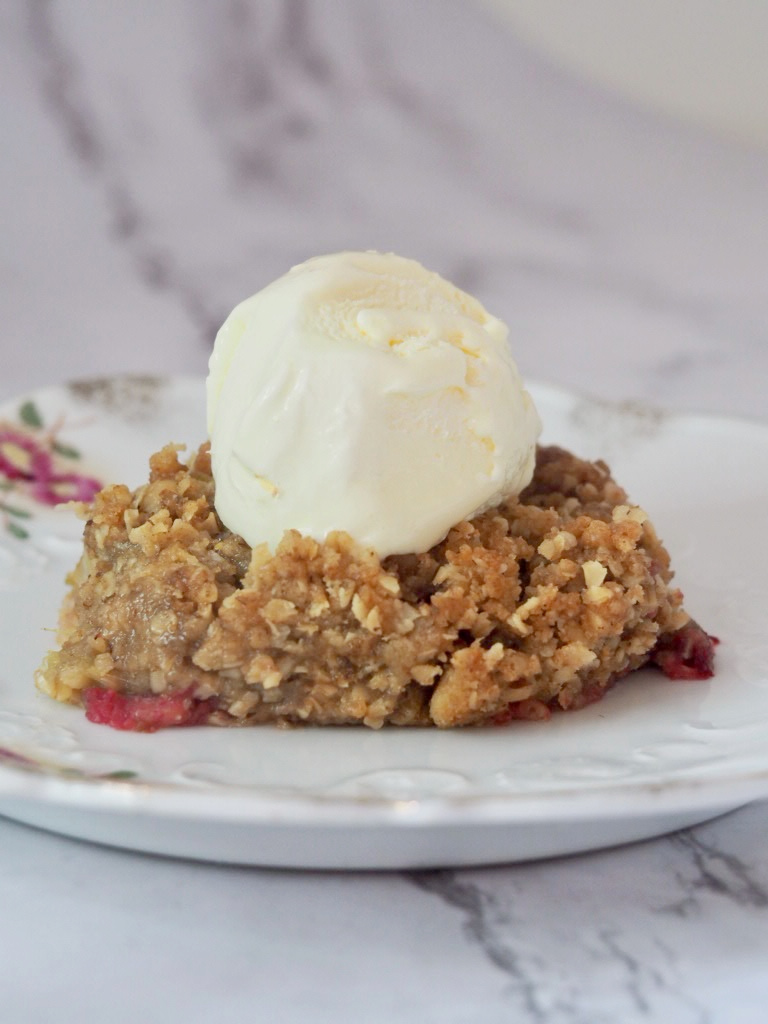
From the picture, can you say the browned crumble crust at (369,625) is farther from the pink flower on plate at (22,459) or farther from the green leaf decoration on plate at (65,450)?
the green leaf decoration on plate at (65,450)

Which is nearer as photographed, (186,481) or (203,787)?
(203,787)

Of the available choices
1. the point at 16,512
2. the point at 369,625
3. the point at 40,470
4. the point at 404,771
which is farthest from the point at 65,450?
the point at 404,771

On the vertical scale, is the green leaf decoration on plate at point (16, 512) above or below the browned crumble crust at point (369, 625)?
above

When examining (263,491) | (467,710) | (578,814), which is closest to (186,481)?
(263,491)

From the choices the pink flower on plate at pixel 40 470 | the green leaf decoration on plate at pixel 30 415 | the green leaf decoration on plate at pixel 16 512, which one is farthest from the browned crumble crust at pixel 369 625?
the green leaf decoration on plate at pixel 30 415

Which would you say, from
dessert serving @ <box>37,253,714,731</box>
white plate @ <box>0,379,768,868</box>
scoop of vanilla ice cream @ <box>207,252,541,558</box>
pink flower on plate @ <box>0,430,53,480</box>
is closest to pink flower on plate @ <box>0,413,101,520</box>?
pink flower on plate @ <box>0,430,53,480</box>

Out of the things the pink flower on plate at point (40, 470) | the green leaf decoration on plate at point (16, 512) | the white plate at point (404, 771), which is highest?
the pink flower on plate at point (40, 470)

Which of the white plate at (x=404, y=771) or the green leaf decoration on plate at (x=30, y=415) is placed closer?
the white plate at (x=404, y=771)

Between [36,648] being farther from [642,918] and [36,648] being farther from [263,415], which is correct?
[642,918]
